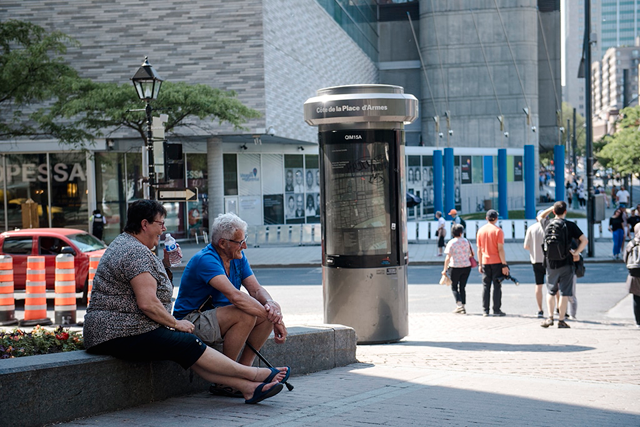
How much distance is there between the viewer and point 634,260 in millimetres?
11156

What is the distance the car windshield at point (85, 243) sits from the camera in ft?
53.0

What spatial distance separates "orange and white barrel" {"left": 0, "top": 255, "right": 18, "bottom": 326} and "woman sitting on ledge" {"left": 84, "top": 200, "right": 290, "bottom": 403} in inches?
316

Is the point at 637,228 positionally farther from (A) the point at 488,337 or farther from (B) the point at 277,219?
(B) the point at 277,219

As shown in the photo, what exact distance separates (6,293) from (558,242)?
8457 mm

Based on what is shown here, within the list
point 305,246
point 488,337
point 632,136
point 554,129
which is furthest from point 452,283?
point 554,129

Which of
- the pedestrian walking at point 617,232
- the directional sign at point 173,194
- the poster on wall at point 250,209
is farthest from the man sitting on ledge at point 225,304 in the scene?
the poster on wall at point 250,209

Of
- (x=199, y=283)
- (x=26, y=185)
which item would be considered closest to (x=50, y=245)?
(x=199, y=283)

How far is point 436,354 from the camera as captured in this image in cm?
908

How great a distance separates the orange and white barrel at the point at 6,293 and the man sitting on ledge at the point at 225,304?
769 centimetres

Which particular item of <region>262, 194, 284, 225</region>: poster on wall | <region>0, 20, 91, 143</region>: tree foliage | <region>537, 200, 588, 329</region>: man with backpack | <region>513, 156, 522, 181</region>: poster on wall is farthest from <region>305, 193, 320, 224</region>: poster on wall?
<region>537, 200, 588, 329</region>: man with backpack

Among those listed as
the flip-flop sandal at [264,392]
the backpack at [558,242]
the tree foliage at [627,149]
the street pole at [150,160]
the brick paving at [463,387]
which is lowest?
the brick paving at [463,387]

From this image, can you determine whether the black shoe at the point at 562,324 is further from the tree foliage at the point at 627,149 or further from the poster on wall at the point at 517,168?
the poster on wall at the point at 517,168

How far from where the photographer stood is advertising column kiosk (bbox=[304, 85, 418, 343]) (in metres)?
9.87

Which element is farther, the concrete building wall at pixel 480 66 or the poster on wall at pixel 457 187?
the concrete building wall at pixel 480 66
